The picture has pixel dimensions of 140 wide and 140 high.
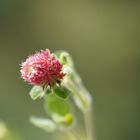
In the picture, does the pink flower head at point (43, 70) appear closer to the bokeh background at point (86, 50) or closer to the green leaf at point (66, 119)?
the green leaf at point (66, 119)

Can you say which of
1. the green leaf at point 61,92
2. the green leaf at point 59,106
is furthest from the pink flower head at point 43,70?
the green leaf at point 59,106

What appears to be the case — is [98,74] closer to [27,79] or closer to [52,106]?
[52,106]

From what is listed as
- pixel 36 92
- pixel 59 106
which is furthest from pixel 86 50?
pixel 36 92

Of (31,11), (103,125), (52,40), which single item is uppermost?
(31,11)

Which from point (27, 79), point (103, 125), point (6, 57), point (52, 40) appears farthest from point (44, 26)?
point (27, 79)

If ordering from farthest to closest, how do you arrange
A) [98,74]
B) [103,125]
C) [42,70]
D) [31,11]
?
[31,11] → [98,74] → [103,125] → [42,70]
